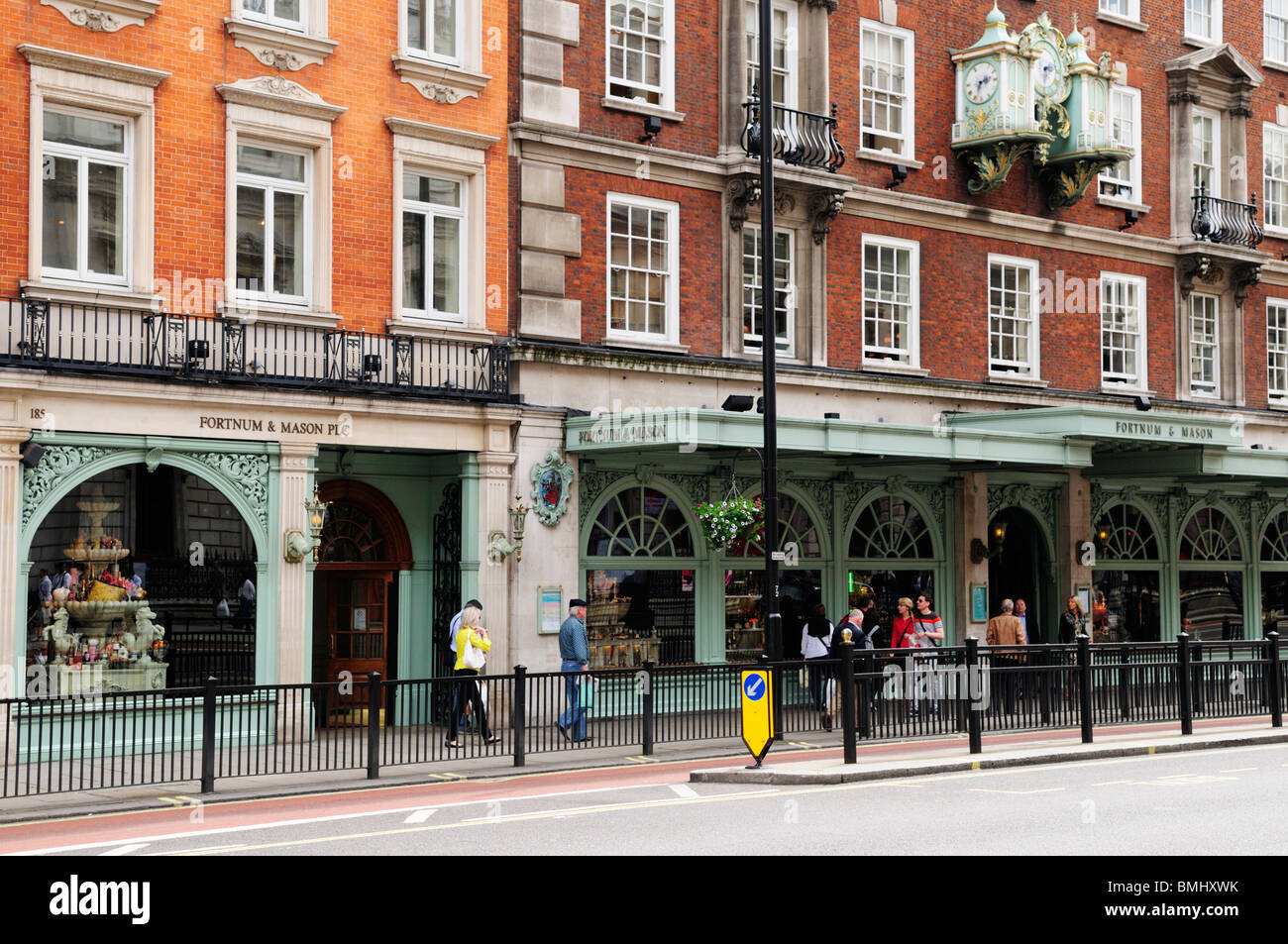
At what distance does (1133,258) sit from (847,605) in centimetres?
974

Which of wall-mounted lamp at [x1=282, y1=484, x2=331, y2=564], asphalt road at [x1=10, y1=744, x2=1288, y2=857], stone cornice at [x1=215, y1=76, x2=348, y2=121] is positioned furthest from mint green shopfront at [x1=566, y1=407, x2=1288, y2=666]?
→ asphalt road at [x1=10, y1=744, x2=1288, y2=857]

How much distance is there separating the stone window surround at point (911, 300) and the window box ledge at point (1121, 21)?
671 centimetres

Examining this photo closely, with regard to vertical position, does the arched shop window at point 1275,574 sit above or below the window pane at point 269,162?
below

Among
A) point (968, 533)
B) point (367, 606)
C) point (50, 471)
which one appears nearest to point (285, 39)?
point (50, 471)

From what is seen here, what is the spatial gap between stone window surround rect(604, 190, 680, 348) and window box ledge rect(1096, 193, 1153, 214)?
999 cm

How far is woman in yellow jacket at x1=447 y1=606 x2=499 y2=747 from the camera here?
55.9 feet

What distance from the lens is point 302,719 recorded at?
1608 centimetres

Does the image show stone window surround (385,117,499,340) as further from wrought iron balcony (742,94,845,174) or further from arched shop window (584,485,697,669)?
wrought iron balcony (742,94,845,174)

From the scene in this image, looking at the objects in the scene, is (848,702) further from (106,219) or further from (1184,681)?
(106,219)

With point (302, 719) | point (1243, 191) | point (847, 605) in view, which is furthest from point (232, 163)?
point (1243, 191)

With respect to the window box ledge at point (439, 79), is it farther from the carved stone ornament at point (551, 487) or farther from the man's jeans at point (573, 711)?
the man's jeans at point (573, 711)

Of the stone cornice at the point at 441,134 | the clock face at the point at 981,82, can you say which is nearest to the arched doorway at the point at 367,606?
the stone cornice at the point at 441,134

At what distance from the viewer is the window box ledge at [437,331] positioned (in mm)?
21438

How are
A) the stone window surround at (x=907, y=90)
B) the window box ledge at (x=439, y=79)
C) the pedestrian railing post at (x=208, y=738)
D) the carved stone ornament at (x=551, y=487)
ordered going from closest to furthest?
the pedestrian railing post at (x=208, y=738)
the window box ledge at (x=439, y=79)
the carved stone ornament at (x=551, y=487)
the stone window surround at (x=907, y=90)
